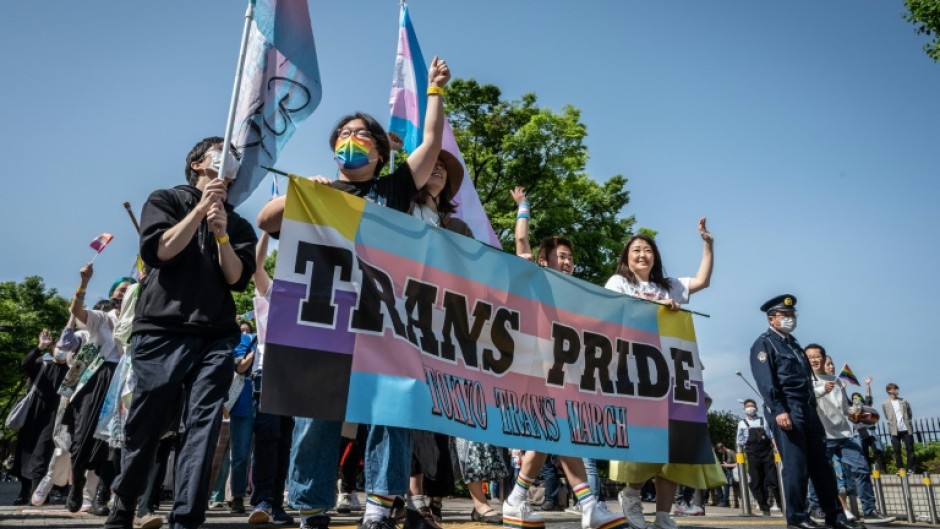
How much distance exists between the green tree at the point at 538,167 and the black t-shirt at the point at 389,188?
2105 cm

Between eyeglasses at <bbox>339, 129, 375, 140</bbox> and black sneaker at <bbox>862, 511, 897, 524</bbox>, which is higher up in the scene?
Answer: eyeglasses at <bbox>339, 129, 375, 140</bbox>

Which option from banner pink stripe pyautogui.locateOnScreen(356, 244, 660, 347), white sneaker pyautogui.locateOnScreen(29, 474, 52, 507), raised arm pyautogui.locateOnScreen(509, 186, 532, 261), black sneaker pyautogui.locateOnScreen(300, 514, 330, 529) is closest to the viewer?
black sneaker pyautogui.locateOnScreen(300, 514, 330, 529)

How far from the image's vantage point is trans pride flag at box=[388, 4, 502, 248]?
804 centimetres

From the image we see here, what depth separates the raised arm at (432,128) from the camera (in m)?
4.24

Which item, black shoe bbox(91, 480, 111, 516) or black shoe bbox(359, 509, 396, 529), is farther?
black shoe bbox(91, 480, 111, 516)

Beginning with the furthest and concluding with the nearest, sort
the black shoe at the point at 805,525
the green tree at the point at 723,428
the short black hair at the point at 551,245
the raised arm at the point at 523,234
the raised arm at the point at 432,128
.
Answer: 1. the green tree at the point at 723,428
2. the black shoe at the point at 805,525
3. the short black hair at the point at 551,245
4. the raised arm at the point at 523,234
5. the raised arm at the point at 432,128

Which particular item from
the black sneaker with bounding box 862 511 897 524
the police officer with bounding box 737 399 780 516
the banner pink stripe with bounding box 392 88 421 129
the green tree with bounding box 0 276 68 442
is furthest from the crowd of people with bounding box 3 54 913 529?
the green tree with bounding box 0 276 68 442

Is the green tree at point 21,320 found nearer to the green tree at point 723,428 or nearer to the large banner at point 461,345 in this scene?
the green tree at point 723,428

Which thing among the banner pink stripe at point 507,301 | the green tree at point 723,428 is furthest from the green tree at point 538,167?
the banner pink stripe at point 507,301

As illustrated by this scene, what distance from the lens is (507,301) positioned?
4.92 m

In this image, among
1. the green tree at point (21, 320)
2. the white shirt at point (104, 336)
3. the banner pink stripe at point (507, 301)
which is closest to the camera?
the banner pink stripe at point (507, 301)

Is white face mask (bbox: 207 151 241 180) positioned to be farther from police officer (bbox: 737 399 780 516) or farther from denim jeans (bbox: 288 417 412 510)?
police officer (bbox: 737 399 780 516)

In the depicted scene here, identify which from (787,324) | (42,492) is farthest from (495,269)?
(42,492)

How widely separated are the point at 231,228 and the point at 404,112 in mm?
4621
